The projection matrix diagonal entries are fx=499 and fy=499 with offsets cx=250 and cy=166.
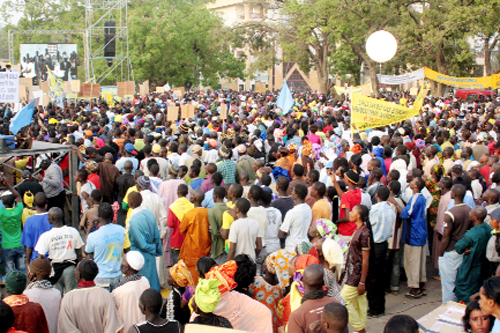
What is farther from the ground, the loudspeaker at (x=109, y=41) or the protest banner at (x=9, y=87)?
the loudspeaker at (x=109, y=41)

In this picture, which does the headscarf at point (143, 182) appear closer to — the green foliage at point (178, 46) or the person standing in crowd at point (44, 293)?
the person standing in crowd at point (44, 293)

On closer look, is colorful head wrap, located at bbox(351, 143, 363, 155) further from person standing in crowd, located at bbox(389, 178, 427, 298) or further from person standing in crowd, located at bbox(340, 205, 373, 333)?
person standing in crowd, located at bbox(340, 205, 373, 333)

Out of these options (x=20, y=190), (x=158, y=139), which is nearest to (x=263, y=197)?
(x=20, y=190)

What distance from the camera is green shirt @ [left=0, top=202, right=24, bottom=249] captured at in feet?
20.4

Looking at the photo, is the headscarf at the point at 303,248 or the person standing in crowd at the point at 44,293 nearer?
the person standing in crowd at the point at 44,293

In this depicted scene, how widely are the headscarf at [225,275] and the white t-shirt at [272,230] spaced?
75.2 inches

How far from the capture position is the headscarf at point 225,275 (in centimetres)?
378

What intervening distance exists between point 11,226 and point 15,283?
107 inches

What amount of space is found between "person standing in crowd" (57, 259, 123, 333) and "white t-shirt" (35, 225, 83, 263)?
45.0 inches

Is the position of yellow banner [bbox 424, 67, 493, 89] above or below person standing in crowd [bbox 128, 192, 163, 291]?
above

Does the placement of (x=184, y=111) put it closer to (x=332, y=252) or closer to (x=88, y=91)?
(x=88, y=91)

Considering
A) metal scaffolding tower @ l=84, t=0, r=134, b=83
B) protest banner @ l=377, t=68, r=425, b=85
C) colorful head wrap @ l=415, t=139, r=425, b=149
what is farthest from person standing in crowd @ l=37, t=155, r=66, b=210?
metal scaffolding tower @ l=84, t=0, r=134, b=83

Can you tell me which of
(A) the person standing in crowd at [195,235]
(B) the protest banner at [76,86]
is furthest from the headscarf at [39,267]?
Result: (B) the protest banner at [76,86]

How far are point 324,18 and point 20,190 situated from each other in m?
21.8
